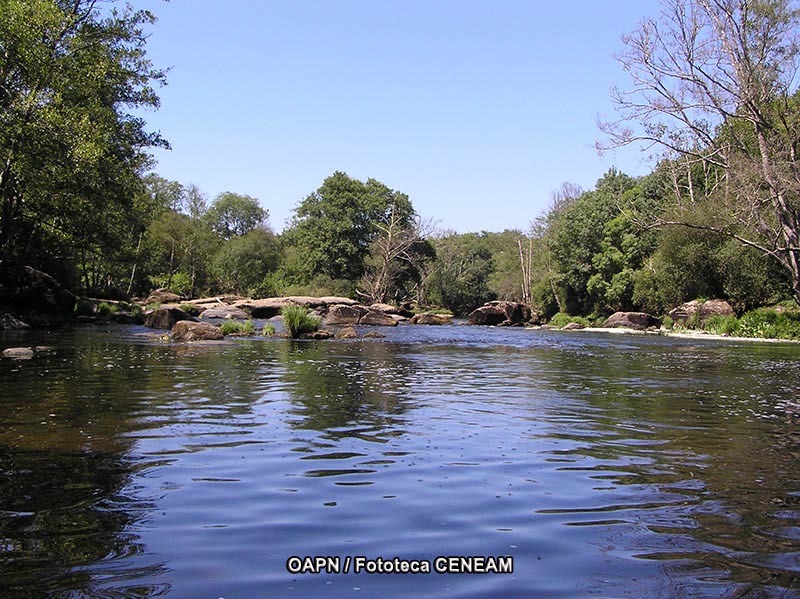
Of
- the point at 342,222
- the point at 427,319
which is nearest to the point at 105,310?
the point at 427,319

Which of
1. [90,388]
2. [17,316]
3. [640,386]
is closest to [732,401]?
[640,386]

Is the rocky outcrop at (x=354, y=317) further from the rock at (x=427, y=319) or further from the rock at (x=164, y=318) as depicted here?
the rock at (x=164, y=318)

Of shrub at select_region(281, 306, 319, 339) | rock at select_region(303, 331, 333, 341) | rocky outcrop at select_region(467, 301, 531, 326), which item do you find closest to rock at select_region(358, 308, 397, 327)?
rocky outcrop at select_region(467, 301, 531, 326)

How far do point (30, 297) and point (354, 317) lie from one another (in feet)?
68.3

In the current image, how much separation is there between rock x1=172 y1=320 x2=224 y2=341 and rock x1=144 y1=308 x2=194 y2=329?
7359 mm

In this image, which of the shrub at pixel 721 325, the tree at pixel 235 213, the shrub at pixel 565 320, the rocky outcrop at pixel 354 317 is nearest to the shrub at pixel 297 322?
the rocky outcrop at pixel 354 317

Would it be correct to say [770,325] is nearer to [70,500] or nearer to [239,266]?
[70,500]

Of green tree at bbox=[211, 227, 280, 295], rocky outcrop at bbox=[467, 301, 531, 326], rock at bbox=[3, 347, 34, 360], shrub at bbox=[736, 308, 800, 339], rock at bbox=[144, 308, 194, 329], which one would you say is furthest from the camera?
green tree at bbox=[211, 227, 280, 295]

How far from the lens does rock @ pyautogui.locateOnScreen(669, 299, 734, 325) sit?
135ft

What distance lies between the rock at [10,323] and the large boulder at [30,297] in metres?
0.05

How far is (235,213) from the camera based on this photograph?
124000mm

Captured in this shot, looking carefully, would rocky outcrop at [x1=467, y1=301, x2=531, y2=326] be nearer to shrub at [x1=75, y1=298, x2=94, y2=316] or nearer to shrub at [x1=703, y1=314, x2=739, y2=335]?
shrub at [x1=703, y1=314, x2=739, y2=335]

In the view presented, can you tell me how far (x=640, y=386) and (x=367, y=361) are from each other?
8.03m

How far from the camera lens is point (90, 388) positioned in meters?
12.1
